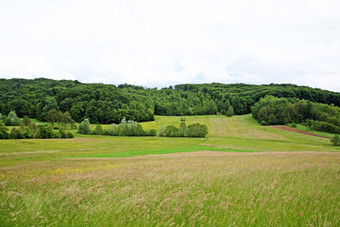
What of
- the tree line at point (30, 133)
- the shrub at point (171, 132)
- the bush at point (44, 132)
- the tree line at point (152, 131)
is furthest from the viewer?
the shrub at point (171, 132)

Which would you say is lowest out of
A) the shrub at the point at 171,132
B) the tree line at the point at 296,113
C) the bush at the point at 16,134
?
the shrub at the point at 171,132

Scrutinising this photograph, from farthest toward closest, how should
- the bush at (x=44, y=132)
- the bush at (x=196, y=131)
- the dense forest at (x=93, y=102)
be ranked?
the dense forest at (x=93, y=102)
the bush at (x=196, y=131)
the bush at (x=44, y=132)

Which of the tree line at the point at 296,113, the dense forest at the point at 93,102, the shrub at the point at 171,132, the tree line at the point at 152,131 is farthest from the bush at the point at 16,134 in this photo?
the tree line at the point at 296,113

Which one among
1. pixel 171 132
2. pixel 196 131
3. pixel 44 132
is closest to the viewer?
pixel 44 132

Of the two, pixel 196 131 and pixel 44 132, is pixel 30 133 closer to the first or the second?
A: pixel 44 132

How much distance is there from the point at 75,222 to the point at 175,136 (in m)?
83.0

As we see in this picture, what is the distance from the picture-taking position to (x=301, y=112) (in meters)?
115

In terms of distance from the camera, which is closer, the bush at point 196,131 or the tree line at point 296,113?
the bush at point 196,131

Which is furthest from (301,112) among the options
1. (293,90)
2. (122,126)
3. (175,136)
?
(122,126)

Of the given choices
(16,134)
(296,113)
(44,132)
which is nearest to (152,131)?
(44,132)

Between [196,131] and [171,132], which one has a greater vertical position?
[196,131]

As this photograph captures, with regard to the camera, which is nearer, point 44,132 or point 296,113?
point 44,132

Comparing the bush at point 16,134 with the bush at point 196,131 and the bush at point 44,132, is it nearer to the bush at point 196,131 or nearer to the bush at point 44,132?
the bush at point 44,132

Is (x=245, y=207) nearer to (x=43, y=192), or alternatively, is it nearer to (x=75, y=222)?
(x=75, y=222)
